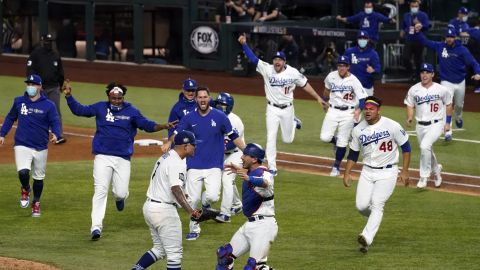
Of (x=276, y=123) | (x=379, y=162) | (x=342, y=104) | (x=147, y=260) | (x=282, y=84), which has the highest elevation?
(x=282, y=84)

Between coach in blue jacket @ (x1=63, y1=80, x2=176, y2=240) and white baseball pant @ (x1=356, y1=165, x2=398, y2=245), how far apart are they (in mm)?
2988

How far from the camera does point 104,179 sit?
54.7ft

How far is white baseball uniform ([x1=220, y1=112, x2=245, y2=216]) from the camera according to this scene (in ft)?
57.4

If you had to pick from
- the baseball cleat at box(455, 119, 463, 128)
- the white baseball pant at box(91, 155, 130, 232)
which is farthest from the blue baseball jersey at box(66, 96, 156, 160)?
the baseball cleat at box(455, 119, 463, 128)

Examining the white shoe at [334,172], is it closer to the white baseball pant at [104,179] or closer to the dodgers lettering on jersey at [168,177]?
the white baseball pant at [104,179]

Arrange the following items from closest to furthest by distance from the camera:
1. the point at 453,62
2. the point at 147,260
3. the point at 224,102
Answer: the point at 147,260 < the point at 224,102 < the point at 453,62

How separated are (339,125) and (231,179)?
4.90 meters

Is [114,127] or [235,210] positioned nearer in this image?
[114,127]

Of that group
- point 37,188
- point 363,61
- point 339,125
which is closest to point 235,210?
point 37,188

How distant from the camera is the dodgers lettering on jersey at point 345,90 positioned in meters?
21.7

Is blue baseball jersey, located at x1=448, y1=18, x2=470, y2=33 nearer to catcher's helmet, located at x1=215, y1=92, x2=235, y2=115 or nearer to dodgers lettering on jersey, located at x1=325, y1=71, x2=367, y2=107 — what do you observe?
dodgers lettering on jersey, located at x1=325, y1=71, x2=367, y2=107

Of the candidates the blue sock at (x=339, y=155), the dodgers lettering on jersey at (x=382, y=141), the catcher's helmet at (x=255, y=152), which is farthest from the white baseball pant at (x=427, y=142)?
the catcher's helmet at (x=255, y=152)

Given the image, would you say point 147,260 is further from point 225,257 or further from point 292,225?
point 292,225

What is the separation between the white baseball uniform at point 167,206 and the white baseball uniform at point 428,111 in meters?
7.64
